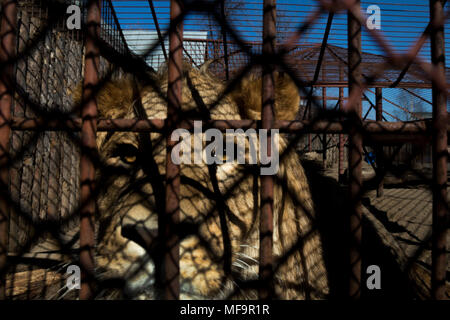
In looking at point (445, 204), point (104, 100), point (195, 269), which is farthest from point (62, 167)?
point (445, 204)

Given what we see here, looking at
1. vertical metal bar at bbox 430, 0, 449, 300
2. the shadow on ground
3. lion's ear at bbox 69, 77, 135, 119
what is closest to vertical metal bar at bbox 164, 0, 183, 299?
lion's ear at bbox 69, 77, 135, 119

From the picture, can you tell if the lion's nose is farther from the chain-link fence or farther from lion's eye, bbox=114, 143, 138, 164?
lion's eye, bbox=114, 143, 138, 164

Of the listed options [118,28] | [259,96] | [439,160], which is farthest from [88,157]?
[118,28]

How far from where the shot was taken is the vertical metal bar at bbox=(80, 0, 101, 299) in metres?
1.39

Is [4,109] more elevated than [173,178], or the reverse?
[4,109]

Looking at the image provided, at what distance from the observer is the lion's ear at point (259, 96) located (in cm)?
220

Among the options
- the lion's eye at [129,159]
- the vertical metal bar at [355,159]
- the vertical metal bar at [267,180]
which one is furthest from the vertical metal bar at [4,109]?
the vertical metal bar at [355,159]

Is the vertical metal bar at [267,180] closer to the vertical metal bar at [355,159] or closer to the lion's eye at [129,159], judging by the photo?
the vertical metal bar at [355,159]

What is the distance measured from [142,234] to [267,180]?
67 centimetres

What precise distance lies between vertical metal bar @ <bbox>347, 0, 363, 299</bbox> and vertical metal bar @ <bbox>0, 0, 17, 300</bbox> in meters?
1.77

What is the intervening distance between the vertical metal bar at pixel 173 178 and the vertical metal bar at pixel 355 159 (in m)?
0.89

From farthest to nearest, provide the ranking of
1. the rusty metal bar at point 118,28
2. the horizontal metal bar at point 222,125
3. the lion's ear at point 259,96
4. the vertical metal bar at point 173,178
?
the rusty metal bar at point 118,28 < the lion's ear at point 259,96 < the horizontal metal bar at point 222,125 < the vertical metal bar at point 173,178

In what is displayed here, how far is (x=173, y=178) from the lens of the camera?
1.39 metres

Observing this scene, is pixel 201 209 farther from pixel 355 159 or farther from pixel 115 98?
pixel 115 98
